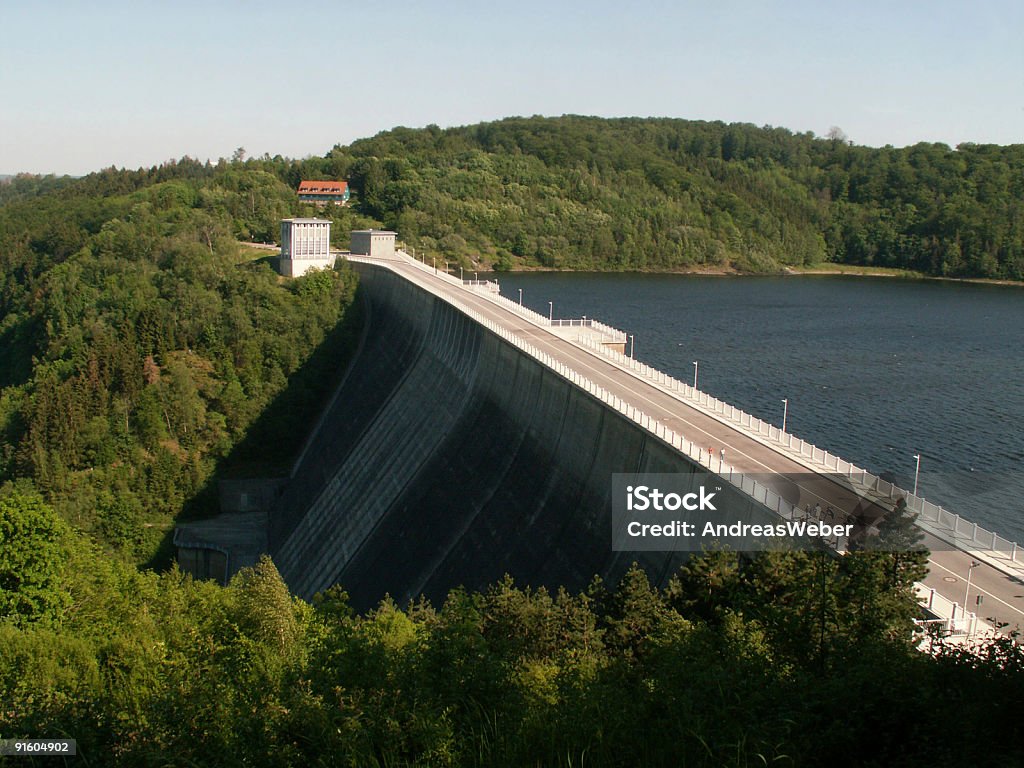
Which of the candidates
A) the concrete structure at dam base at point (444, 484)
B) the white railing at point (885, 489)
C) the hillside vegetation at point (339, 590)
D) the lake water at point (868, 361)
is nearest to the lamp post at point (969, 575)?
the white railing at point (885, 489)

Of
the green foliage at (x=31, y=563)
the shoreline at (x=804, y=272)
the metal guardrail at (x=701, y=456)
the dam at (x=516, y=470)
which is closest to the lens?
the metal guardrail at (x=701, y=456)

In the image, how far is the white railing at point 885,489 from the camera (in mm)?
17188

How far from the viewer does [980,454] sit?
1467 inches

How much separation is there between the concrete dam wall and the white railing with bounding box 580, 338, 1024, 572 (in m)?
3.68

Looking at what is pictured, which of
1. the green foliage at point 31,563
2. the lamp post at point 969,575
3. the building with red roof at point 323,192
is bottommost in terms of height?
the green foliage at point 31,563

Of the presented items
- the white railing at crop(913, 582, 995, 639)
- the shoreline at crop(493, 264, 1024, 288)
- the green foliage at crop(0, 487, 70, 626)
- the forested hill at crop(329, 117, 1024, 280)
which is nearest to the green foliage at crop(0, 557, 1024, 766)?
the white railing at crop(913, 582, 995, 639)

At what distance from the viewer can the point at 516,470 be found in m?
27.2

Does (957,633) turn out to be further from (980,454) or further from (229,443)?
(229,443)

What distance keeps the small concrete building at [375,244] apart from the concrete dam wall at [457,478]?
25.5m

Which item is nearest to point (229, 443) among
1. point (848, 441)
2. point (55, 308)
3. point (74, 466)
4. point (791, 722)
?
point (74, 466)

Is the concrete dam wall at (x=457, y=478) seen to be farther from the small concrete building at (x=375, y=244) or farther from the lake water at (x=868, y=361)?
the small concrete building at (x=375, y=244)

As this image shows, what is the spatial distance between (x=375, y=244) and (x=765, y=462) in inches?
2045

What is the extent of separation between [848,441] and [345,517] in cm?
1885

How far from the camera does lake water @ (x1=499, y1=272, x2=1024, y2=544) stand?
3619 centimetres
